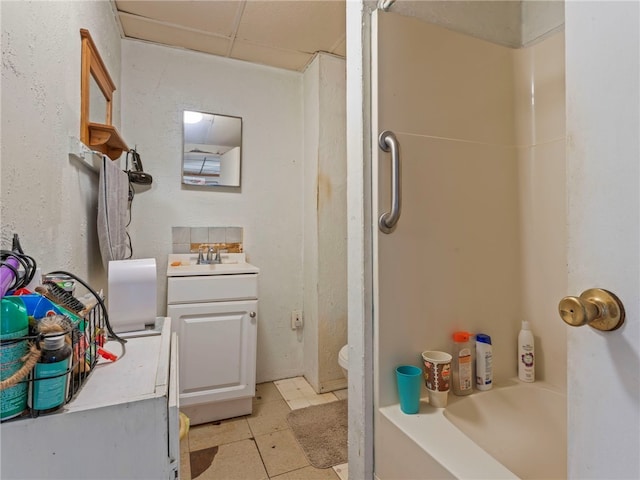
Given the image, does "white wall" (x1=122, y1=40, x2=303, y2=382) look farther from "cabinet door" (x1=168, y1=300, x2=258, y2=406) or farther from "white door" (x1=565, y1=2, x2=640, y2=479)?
"white door" (x1=565, y1=2, x2=640, y2=479)

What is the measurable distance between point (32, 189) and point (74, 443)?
591 millimetres

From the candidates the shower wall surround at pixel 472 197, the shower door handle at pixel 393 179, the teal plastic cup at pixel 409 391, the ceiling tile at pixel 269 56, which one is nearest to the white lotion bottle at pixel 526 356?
the shower wall surround at pixel 472 197

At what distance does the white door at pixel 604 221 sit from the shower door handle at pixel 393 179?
0.53m

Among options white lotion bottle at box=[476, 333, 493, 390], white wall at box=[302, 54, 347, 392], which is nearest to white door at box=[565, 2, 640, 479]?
white lotion bottle at box=[476, 333, 493, 390]

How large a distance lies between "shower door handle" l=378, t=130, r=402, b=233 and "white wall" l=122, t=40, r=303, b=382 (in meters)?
1.39

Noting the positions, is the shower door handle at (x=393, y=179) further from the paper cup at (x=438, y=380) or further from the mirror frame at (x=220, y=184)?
the mirror frame at (x=220, y=184)

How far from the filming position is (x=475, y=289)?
1.23 meters

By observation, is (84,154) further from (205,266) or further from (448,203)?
(448,203)

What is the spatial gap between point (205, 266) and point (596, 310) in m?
1.89

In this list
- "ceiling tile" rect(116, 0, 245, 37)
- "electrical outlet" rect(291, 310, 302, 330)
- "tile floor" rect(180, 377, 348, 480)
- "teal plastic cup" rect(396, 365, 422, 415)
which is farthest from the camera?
"electrical outlet" rect(291, 310, 302, 330)

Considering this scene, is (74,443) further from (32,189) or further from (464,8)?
(464,8)

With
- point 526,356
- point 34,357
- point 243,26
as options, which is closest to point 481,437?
point 526,356

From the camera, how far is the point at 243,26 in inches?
74.2

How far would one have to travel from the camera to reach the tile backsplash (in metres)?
2.12
